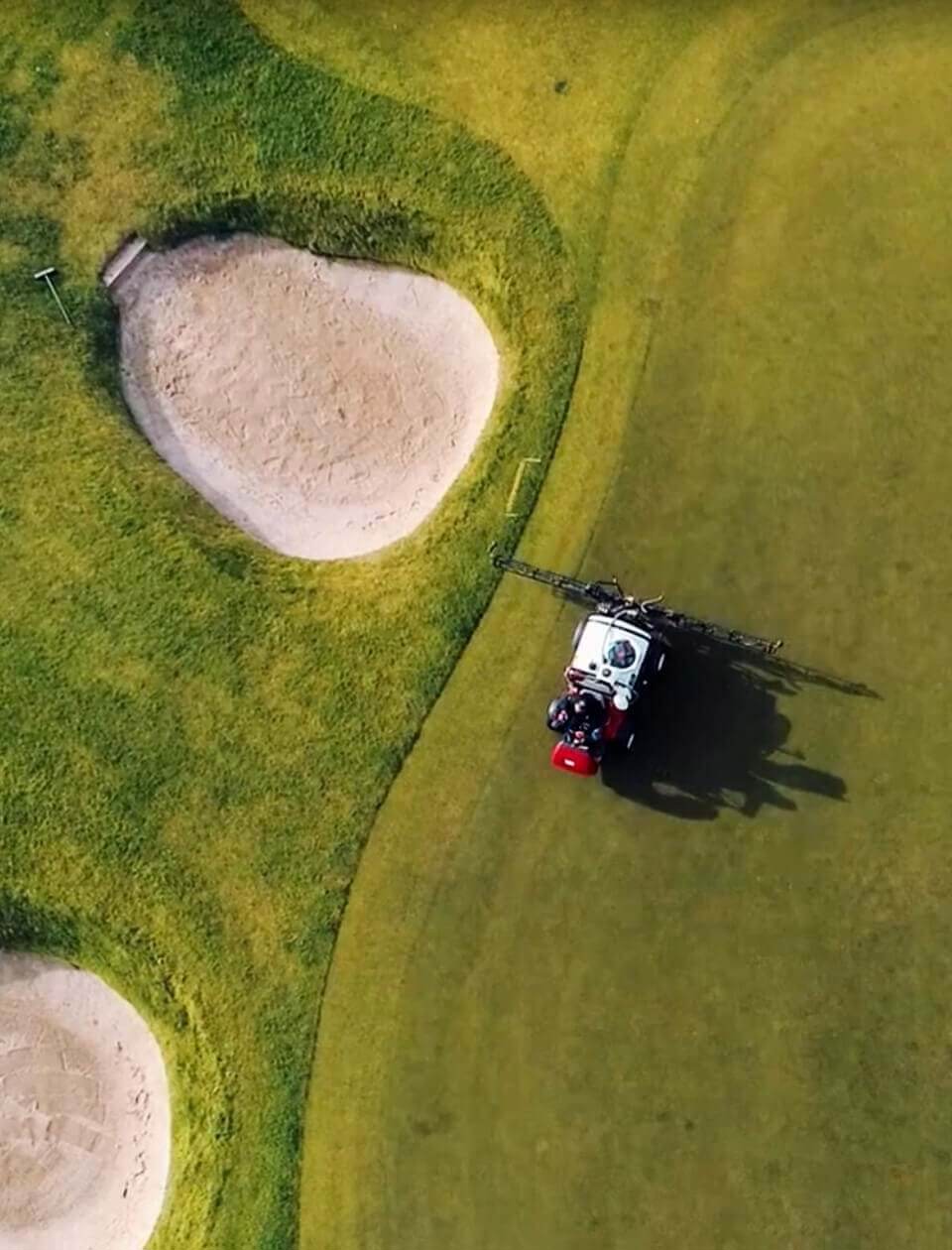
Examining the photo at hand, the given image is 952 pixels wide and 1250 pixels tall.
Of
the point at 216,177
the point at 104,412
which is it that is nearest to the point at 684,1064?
the point at 104,412

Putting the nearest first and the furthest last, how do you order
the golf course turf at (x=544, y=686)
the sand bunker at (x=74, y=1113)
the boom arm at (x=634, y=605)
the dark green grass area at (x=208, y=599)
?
the golf course turf at (x=544, y=686)
the boom arm at (x=634, y=605)
the dark green grass area at (x=208, y=599)
the sand bunker at (x=74, y=1113)

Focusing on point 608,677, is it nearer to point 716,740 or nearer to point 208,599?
point 716,740

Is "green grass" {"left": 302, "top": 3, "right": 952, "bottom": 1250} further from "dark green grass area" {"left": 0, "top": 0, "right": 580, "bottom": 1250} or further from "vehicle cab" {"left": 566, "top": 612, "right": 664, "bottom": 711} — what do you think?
"vehicle cab" {"left": 566, "top": 612, "right": 664, "bottom": 711}

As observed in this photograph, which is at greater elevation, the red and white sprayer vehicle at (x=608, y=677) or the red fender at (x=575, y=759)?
the red and white sprayer vehicle at (x=608, y=677)

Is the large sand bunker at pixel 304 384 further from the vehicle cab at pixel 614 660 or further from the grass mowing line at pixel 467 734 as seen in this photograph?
the vehicle cab at pixel 614 660

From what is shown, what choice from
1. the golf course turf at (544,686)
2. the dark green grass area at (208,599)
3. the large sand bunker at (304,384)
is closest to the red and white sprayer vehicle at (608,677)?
the golf course turf at (544,686)

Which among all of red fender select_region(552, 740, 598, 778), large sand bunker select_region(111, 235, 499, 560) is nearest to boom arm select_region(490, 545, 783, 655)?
large sand bunker select_region(111, 235, 499, 560)
